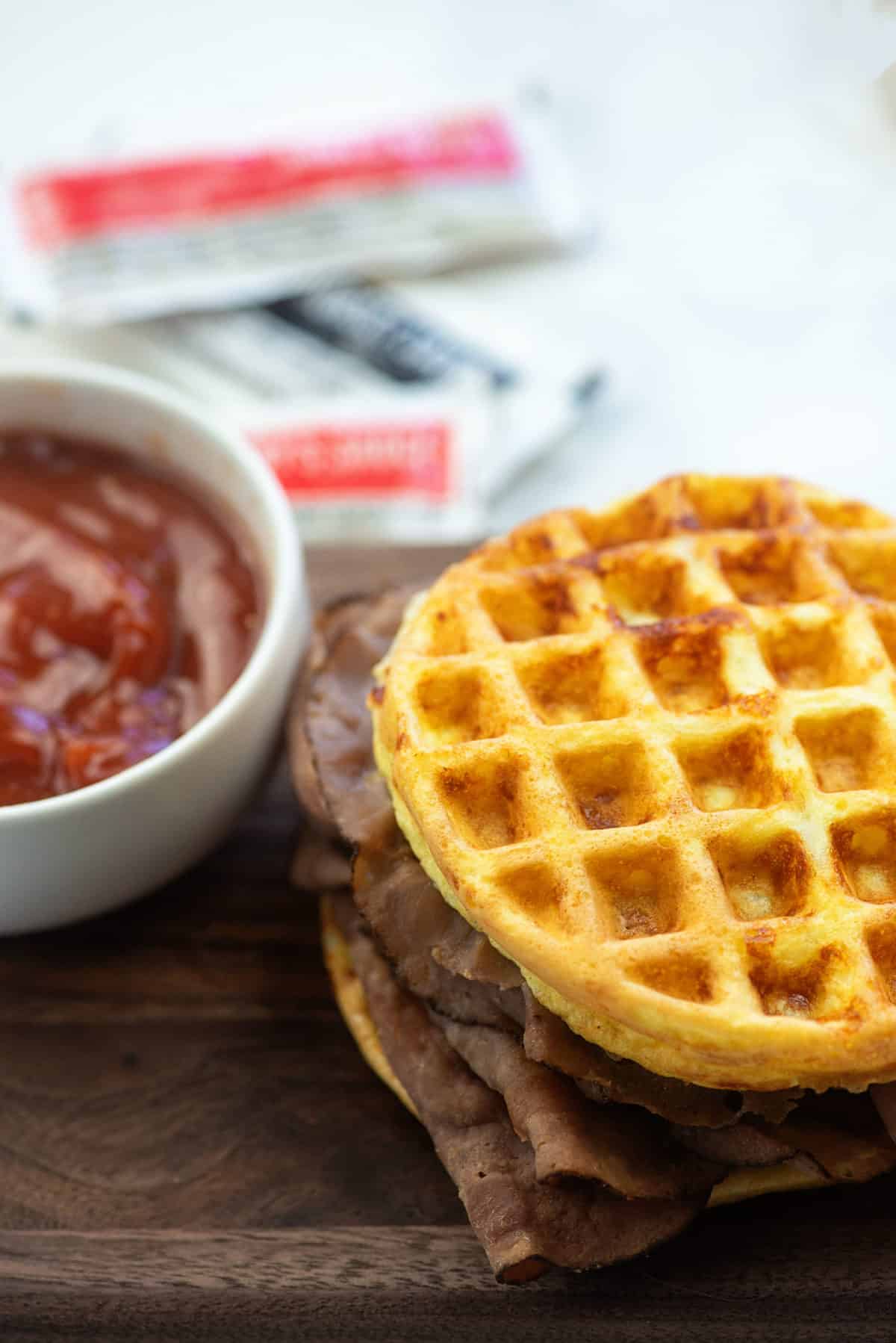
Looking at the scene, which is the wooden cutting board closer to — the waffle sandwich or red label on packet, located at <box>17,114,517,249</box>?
the waffle sandwich

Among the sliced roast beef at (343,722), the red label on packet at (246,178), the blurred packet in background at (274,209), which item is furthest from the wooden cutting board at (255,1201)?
the red label on packet at (246,178)

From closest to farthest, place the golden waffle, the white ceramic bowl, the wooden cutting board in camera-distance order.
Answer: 1. the golden waffle
2. the wooden cutting board
3. the white ceramic bowl

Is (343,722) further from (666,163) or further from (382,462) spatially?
(666,163)

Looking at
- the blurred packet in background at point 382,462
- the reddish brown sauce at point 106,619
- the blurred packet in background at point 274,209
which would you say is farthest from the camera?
the blurred packet in background at point 274,209

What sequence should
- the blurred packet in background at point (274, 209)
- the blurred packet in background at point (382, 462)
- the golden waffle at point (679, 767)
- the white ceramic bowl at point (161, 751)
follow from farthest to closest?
the blurred packet in background at point (274, 209) < the blurred packet in background at point (382, 462) < the white ceramic bowl at point (161, 751) < the golden waffle at point (679, 767)

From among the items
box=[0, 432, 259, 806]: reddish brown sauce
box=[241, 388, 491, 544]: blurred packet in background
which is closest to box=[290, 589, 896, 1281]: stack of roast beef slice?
box=[0, 432, 259, 806]: reddish brown sauce

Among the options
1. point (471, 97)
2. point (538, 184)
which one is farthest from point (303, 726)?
point (471, 97)

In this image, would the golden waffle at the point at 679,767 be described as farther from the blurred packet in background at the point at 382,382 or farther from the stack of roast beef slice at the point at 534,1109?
the blurred packet in background at the point at 382,382
